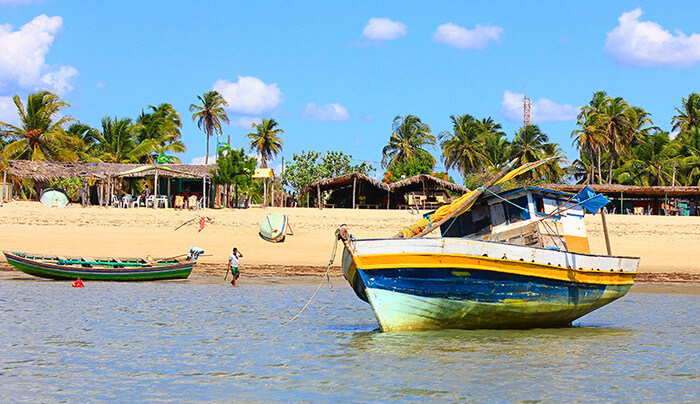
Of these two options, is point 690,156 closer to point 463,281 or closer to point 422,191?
point 422,191

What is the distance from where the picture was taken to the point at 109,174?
40.4 m

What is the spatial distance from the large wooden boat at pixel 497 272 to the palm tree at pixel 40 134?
39392 mm

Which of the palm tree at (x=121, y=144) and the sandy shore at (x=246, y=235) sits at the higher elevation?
the palm tree at (x=121, y=144)

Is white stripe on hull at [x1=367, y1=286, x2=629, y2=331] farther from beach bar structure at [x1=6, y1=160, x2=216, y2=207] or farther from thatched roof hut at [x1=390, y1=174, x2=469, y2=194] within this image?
thatched roof hut at [x1=390, y1=174, x2=469, y2=194]

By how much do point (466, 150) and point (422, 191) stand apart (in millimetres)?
14740

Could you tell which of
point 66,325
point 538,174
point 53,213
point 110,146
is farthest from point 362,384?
point 538,174

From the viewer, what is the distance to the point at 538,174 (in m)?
62.4

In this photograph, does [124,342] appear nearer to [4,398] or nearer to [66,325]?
[66,325]

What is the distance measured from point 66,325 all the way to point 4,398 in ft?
21.4

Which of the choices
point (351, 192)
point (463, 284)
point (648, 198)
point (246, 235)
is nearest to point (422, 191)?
point (351, 192)

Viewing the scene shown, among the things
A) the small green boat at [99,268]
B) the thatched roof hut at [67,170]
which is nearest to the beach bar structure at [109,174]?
the thatched roof hut at [67,170]

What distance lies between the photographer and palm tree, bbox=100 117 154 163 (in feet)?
173

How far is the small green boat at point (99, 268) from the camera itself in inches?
974

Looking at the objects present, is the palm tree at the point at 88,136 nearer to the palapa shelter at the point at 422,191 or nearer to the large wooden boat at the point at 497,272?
the palapa shelter at the point at 422,191
